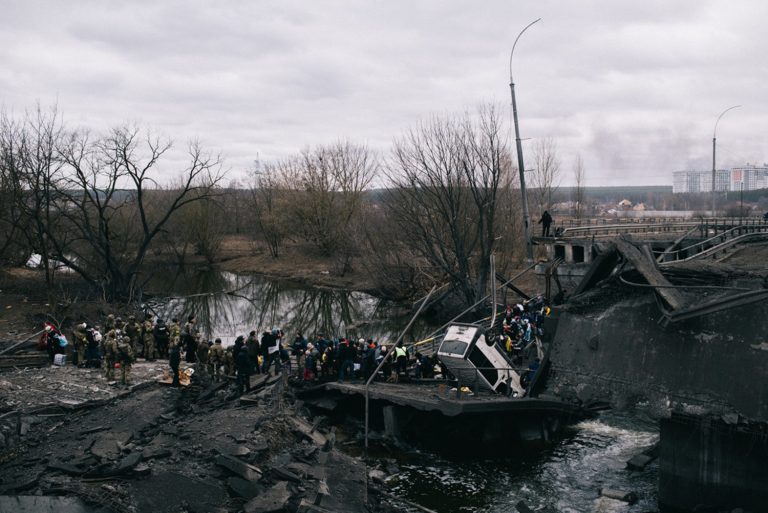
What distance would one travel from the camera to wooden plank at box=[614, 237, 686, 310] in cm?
1244

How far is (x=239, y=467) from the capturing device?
12305 mm

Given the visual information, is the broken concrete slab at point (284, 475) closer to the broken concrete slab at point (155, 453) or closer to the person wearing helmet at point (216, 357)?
the broken concrete slab at point (155, 453)

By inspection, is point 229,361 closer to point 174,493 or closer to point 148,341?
point 148,341

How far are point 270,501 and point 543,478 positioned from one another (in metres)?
7.38

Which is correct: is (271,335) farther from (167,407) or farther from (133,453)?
(133,453)

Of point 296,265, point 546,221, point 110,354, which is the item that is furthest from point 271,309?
point 110,354

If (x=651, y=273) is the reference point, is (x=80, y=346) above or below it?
below

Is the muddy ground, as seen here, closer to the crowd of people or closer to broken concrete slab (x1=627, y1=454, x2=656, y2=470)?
the crowd of people

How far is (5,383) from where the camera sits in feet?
56.7

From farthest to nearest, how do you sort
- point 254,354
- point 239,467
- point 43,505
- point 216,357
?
point 216,357, point 254,354, point 239,467, point 43,505

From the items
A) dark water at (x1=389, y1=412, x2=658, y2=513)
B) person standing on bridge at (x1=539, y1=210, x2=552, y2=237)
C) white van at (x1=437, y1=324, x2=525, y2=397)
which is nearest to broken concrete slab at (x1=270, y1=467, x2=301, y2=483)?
dark water at (x1=389, y1=412, x2=658, y2=513)

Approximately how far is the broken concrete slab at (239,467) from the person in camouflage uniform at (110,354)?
6.73m

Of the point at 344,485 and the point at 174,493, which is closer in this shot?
the point at 174,493

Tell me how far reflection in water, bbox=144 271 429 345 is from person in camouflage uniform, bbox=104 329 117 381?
44.2ft
